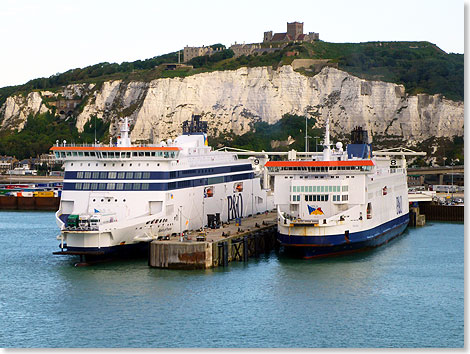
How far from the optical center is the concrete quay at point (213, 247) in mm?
45312

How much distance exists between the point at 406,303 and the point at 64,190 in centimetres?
2051

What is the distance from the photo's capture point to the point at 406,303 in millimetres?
38344

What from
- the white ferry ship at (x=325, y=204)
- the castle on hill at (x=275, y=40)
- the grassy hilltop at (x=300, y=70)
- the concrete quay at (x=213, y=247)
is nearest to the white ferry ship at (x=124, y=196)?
the concrete quay at (x=213, y=247)

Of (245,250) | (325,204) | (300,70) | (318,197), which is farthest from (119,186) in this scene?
(300,70)

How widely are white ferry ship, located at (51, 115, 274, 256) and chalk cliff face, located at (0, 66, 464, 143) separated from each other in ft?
237

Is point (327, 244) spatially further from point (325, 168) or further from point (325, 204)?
point (325, 168)

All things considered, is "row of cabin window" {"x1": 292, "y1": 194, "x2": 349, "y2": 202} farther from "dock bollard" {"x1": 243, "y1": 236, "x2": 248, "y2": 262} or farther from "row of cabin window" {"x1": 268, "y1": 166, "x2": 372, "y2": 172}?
"dock bollard" {"x1": 243, "y1": 236, "x2": 248, "y2": 262}

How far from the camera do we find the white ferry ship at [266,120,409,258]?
48.2m

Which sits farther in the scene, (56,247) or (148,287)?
(56,247)

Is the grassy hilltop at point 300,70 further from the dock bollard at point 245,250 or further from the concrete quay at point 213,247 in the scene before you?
the dock bollard at point 245,250

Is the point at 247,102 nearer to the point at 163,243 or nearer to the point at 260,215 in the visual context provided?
the point at 260,215

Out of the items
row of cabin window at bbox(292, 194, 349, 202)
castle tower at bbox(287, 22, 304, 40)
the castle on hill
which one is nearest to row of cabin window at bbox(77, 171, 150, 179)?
row of cabin window at bbox(292, 194, 349, 202)

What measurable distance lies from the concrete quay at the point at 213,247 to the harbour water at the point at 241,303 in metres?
0.60

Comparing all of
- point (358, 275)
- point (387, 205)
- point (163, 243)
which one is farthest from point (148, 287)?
point (387, 205)
